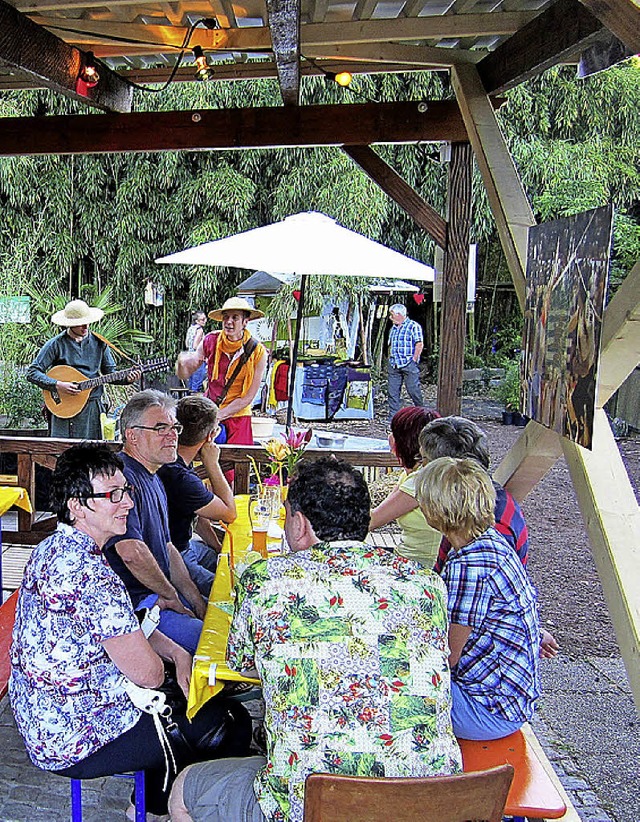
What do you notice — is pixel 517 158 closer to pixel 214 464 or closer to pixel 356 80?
pixel 356 80

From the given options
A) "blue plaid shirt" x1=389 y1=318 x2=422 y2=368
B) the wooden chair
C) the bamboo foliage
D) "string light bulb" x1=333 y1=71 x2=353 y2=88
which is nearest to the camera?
the wooden chair

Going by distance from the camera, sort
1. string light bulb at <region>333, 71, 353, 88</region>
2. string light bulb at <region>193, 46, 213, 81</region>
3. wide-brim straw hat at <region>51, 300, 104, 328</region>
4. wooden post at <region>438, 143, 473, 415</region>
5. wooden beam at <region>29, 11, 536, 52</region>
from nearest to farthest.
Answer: wooden beam at <region>29, 11, 536, 52</region>, string light bulb at <region>193, 46, 213, 81</region>, string light bulb at <region>333, 71, 353, 88</region>, wooden post at <region>438, 143, 473, 415</region>, wide-brim straw hat at <region>51, 300, 104, 328</region>

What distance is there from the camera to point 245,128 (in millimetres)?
4652

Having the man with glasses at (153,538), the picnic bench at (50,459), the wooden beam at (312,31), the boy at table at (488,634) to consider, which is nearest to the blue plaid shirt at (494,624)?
the boy at table at (488,634)

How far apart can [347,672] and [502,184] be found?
2234mm

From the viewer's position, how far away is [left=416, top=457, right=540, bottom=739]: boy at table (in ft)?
6.57

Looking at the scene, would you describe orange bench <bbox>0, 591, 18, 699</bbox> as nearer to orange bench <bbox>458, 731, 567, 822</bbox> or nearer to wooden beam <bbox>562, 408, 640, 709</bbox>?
orange bench <bbox>458, 731, 567, 822</bbox>

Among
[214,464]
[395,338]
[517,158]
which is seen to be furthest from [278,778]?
[517,158]

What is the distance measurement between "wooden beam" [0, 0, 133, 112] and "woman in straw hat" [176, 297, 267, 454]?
157 cm

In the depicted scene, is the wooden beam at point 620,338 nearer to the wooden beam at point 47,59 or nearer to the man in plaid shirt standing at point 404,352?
the wooden beam at point 47,59

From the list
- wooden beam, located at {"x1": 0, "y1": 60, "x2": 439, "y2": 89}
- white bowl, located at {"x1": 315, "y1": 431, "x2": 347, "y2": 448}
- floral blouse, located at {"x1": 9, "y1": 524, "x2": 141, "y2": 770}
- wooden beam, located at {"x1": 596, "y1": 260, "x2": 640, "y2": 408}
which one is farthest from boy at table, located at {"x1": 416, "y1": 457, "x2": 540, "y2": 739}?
white bowl, located at {"x1": 315, "y1": 431, "x2": 347, "y2": 448}

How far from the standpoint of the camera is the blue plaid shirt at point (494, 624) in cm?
201

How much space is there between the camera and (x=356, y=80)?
38.3 feet

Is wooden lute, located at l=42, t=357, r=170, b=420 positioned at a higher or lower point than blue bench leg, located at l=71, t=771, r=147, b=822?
higher
